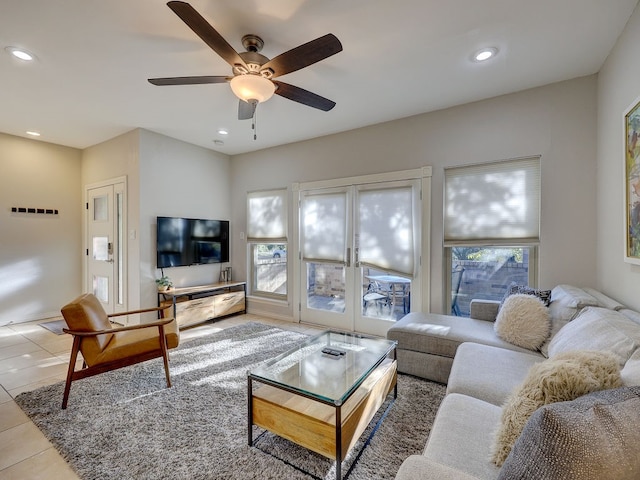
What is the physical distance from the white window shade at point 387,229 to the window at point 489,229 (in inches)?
16.9

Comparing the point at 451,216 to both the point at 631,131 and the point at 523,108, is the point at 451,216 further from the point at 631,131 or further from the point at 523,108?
the point at 631,131

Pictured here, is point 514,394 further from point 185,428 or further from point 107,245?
point 107,245

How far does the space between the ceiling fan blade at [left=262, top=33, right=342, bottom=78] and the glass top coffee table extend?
1966 millimetres

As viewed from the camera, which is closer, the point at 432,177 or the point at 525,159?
the point at 525,159

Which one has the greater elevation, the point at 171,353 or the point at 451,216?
the point at 451,216

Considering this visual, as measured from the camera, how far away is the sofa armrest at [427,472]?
0.90m

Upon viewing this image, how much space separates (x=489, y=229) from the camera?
10.3 ft

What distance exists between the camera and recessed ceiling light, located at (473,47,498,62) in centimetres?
233

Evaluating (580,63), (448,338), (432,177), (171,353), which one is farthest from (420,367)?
(580,63)

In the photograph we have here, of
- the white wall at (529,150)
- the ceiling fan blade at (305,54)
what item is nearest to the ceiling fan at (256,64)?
the ceiling fan blade at (305,54)

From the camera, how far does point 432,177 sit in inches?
135

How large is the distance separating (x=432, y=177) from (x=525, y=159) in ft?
2.92

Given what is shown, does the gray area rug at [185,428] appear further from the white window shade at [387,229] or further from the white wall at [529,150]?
the white wall at [529,150]

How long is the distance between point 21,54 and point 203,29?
190cm
